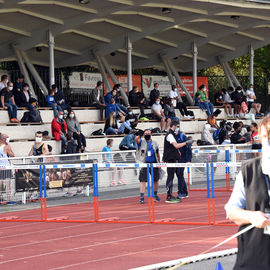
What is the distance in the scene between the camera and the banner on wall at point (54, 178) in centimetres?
1529

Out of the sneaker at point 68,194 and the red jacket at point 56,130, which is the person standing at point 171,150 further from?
the red jacket at point 56,130

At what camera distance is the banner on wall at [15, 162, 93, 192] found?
15289mm

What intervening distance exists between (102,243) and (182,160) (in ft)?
22.6

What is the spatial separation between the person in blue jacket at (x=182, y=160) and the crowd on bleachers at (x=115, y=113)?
135 inches

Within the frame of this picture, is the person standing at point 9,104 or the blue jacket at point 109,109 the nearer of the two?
the person standing at point 9,104

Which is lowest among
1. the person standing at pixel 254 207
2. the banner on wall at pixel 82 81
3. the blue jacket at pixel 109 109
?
the person standing at pixel 254 207

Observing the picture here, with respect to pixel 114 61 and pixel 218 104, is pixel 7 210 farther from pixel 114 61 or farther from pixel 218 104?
pixel 114 61

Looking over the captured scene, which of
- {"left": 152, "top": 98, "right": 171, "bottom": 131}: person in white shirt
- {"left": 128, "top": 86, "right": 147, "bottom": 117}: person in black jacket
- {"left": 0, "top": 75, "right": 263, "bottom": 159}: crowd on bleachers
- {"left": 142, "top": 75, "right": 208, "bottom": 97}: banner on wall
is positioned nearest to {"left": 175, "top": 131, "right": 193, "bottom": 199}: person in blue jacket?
{"left": 0, "top": 75, "right": 263, "bottom": 159}: crowd on bleachers

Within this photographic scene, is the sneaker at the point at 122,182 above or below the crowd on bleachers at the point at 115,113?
below

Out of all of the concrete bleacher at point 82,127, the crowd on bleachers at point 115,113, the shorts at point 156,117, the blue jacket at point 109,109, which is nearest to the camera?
the concrete bleacher at point 82,127

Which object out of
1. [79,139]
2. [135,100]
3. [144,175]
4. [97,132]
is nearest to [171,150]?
[144,175]

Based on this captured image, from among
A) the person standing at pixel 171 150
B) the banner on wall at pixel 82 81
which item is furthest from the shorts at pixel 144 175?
the banner on wall at pixel 82 81

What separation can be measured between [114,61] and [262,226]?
34.5 metres

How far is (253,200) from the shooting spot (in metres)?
4.01
